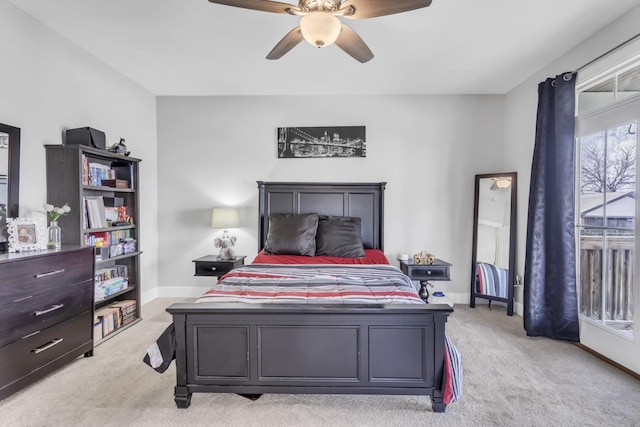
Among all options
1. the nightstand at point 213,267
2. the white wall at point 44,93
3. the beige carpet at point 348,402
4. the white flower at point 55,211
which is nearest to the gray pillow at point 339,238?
the nightstand at point 213,267

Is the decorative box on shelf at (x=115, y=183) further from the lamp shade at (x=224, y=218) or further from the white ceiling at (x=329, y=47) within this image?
the white ceiling at (x=329, y=47)

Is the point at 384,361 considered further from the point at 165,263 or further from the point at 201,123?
the point at 201,123

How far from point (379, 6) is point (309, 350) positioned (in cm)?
200

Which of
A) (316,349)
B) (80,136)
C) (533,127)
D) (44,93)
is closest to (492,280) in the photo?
(533,127)

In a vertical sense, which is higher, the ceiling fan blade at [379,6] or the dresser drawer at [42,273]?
the ceiling fan blade at [379,6]

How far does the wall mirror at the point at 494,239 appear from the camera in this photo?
11.6 ft

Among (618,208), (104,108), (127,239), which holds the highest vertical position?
(104,108)

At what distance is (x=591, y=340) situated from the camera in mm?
2588

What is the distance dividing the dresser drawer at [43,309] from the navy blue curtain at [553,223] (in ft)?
12.7

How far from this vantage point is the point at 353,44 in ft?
6.89

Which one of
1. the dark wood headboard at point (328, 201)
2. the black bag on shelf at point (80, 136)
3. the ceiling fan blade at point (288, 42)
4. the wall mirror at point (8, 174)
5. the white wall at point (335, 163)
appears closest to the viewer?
the ceiling fan blade at point (288, 42)

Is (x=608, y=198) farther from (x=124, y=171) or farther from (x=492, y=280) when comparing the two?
(x=124, y=171)

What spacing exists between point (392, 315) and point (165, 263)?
3.35 meters

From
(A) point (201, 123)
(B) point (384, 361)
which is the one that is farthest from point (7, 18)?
(B) point (384, 361)
